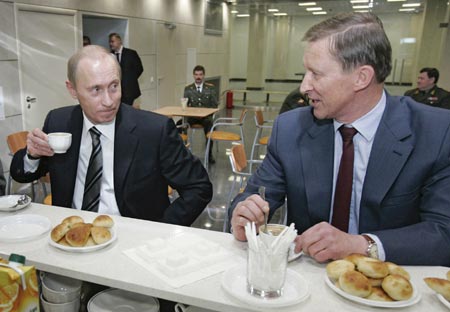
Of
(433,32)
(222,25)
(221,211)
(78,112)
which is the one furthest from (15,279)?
(222,25)

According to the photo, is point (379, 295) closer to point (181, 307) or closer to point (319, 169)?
point (181, 307)

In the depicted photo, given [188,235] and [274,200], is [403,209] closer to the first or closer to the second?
[274,200]

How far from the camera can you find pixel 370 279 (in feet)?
3.09

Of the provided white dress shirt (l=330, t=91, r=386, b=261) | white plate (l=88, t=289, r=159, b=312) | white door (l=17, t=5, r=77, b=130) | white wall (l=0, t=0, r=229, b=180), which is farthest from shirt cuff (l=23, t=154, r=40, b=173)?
A: white door (l=17, t=5, r=77, b=130)

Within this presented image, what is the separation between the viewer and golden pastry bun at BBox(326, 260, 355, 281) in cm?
97

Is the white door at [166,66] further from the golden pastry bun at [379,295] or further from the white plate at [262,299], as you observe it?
the golden pastry bun at [379,295]

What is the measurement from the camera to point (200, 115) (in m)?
5.81

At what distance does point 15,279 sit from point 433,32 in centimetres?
1210

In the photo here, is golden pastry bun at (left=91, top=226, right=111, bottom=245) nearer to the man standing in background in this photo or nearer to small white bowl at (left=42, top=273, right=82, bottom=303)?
small white bowl at (left=42, top=273, right=82, bottom=303)

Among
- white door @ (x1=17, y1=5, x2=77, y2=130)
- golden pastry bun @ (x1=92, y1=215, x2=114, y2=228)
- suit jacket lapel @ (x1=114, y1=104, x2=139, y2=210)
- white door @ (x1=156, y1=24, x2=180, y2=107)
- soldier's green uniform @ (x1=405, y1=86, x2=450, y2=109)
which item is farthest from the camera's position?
white door @ (x1=156, y1=24, x2=180, y2=107)

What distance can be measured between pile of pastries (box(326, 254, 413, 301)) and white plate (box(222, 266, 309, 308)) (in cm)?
9

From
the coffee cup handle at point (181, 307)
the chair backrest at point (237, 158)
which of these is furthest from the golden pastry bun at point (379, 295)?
the chair backrest at point (237, 158)

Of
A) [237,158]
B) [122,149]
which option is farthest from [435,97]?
[122,149]

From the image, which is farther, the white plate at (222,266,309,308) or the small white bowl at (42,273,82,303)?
the small white bowl at (42,273,82,303)
